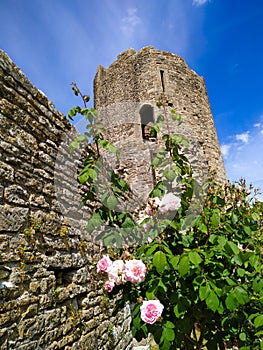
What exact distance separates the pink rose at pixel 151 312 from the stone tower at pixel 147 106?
7.46 metres

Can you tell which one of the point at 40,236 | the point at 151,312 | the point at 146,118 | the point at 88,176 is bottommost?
the point at 151,312

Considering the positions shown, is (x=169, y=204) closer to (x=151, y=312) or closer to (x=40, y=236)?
(x=151, y=312)

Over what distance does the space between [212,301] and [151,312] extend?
33 centimetres

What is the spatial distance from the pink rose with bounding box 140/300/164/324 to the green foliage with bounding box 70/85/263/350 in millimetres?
71

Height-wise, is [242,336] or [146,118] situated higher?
[146,118]

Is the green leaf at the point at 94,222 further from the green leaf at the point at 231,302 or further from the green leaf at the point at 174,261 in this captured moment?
the green leaf at the point at 231,302

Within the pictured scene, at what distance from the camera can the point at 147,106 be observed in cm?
1015

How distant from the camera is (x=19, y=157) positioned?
2.15 metres

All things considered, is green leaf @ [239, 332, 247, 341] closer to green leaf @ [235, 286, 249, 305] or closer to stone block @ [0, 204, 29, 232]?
green leaf @ [235, 286, 249, 305]

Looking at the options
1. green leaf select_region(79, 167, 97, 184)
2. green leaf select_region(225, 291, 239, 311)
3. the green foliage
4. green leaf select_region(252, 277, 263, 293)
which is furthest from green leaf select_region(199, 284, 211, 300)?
green leaf select_region(79, 167, 97, 184)

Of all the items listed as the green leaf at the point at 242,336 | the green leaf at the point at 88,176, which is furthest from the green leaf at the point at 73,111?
the green leaf at the point at 242,336

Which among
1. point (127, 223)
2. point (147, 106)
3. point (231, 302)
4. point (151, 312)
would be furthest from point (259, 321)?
point (147, 106)

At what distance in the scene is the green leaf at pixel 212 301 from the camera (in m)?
1.41

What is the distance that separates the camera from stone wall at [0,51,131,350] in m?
1.89
